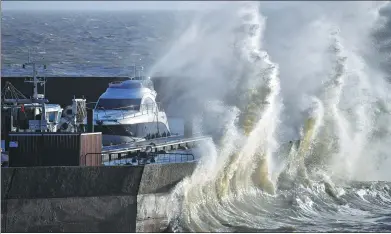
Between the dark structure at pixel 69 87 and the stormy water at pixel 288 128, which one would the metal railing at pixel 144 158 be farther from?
the dark structure at pixel 69 87

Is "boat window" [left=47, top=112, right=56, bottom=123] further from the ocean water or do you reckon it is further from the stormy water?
the ocean water

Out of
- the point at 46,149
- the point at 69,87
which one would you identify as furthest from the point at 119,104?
the point at 46,149

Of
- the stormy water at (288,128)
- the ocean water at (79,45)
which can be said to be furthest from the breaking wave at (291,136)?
the ocean water at (79,45)

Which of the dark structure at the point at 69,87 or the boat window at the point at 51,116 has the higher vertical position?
the dark structure at the point at 69,87

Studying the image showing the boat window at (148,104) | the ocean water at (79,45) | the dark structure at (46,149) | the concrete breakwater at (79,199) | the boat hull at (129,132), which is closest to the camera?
the concrete breakwater at (79,199)

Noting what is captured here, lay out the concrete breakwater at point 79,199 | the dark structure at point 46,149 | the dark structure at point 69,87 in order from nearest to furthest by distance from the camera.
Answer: the concrete breakwater at point 79,199 → the dark structure at point 46,149 → the dark structure at point 69,87

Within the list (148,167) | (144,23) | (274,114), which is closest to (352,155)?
(274,114)

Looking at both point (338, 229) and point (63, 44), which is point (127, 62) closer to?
point (63, 44)
